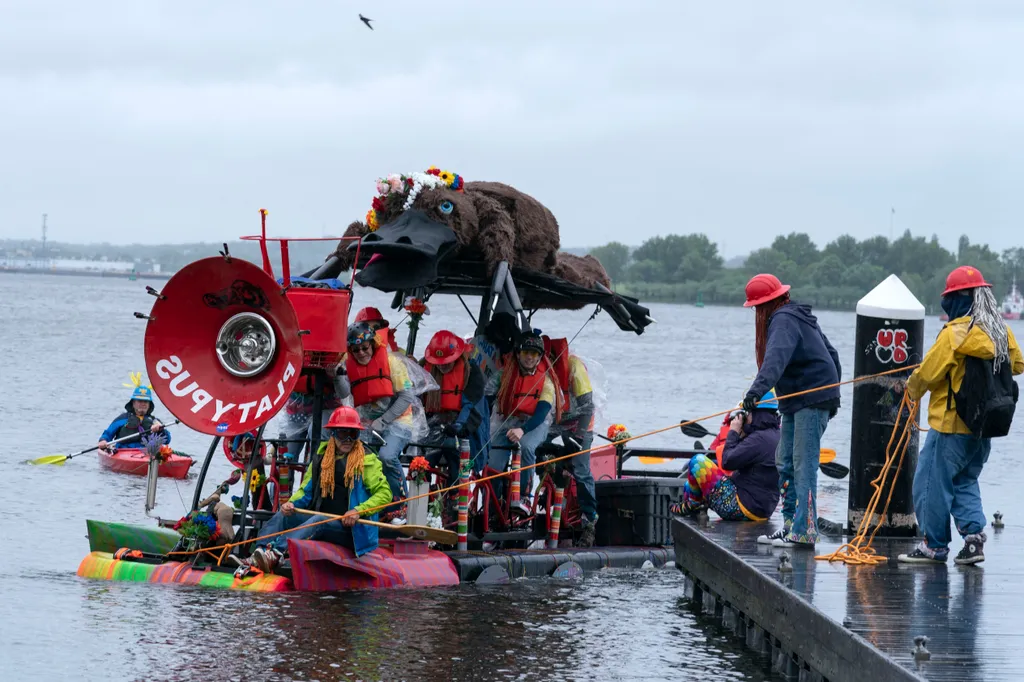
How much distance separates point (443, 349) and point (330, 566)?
2128mm

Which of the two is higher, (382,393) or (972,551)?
(382,393)

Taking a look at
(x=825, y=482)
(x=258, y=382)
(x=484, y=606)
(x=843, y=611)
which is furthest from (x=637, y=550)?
(x=825, y=482)

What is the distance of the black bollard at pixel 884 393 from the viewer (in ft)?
38.6

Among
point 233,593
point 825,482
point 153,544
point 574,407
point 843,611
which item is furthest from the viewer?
point 825,482

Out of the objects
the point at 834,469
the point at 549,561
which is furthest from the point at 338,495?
the point at 834,469

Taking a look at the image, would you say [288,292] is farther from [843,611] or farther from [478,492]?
[843,611]

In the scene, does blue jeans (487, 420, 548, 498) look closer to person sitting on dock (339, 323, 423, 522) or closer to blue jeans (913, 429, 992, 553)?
person sitting on dock (339, 323, 423, 522)

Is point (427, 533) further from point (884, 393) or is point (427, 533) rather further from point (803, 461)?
point (884, 393)

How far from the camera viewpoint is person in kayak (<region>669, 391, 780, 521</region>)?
13273mm

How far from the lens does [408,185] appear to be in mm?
13570

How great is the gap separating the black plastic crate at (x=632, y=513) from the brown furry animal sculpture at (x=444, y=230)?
2095mm

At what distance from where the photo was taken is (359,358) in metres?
13.2

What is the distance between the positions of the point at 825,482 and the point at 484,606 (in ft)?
48.2

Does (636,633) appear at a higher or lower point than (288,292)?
lower
